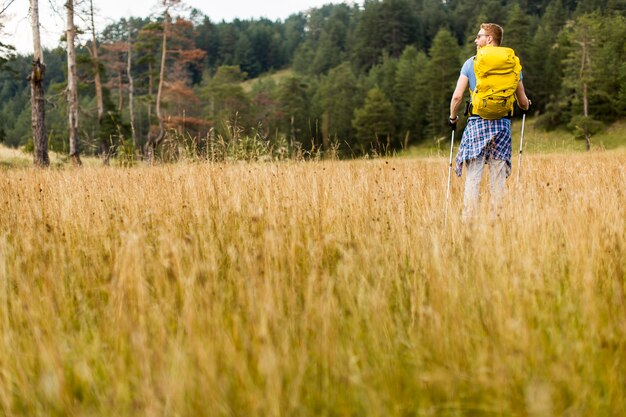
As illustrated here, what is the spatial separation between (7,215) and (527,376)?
4.26 metres

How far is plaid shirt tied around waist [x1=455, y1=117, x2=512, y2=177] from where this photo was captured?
15.3 feet

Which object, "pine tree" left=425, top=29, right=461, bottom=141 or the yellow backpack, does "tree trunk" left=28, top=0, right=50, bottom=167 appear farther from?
"pine tree" left=425, top=29, right=461, bottom=141

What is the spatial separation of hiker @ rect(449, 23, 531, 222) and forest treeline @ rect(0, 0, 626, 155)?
3.18 metres

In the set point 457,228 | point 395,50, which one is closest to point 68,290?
point 457,228

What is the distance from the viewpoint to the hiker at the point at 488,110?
439 cm

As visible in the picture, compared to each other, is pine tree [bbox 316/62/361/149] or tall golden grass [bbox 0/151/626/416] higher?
pine tree [bbox 316/62/361/149]

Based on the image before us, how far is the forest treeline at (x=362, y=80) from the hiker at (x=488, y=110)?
3175mm

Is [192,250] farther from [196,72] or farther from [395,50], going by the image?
[196,72]

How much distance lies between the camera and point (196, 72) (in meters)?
114

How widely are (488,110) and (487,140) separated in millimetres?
289

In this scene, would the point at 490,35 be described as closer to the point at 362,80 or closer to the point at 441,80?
the point at 441,80

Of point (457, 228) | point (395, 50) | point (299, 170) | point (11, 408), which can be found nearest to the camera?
point (11, 408)

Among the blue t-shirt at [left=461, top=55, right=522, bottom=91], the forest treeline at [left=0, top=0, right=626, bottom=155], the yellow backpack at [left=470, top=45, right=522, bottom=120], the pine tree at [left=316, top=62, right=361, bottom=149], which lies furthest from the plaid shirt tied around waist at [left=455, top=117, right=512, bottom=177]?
the pine tree at [left=316, top=62, right=361, bottom=149]

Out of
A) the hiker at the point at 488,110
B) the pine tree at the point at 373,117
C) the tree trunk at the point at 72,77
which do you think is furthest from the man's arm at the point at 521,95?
the pine tree at the point at 373,117
